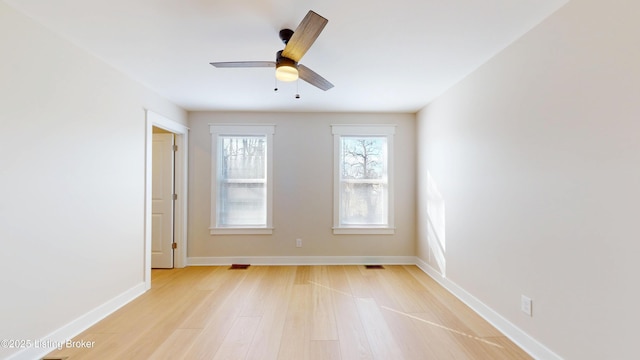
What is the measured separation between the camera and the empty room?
1661 millimetres

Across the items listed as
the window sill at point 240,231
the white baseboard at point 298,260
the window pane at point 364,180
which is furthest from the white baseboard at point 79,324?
the window pane at point 364,180

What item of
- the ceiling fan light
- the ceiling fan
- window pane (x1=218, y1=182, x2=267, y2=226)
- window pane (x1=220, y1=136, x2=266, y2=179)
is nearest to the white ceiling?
the ceiling fan

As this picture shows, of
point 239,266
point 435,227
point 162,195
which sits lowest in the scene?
point 239,266

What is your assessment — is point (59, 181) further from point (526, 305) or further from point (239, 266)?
point (526, 305)

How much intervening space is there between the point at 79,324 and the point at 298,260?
269cm

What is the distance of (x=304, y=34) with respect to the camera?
1786mm

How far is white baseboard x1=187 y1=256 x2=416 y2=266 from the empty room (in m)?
0.33

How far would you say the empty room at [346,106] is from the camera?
5.45ft

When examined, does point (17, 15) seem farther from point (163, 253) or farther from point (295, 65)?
point (163, 253)

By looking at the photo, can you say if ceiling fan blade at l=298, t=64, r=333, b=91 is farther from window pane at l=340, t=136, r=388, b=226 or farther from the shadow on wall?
the shadow on wall

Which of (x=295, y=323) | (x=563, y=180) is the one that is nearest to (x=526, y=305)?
(x=563, y=180)

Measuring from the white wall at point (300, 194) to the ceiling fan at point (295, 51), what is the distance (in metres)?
2.04

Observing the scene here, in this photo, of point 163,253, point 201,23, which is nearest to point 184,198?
point 163,253

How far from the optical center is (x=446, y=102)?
3.46 m
